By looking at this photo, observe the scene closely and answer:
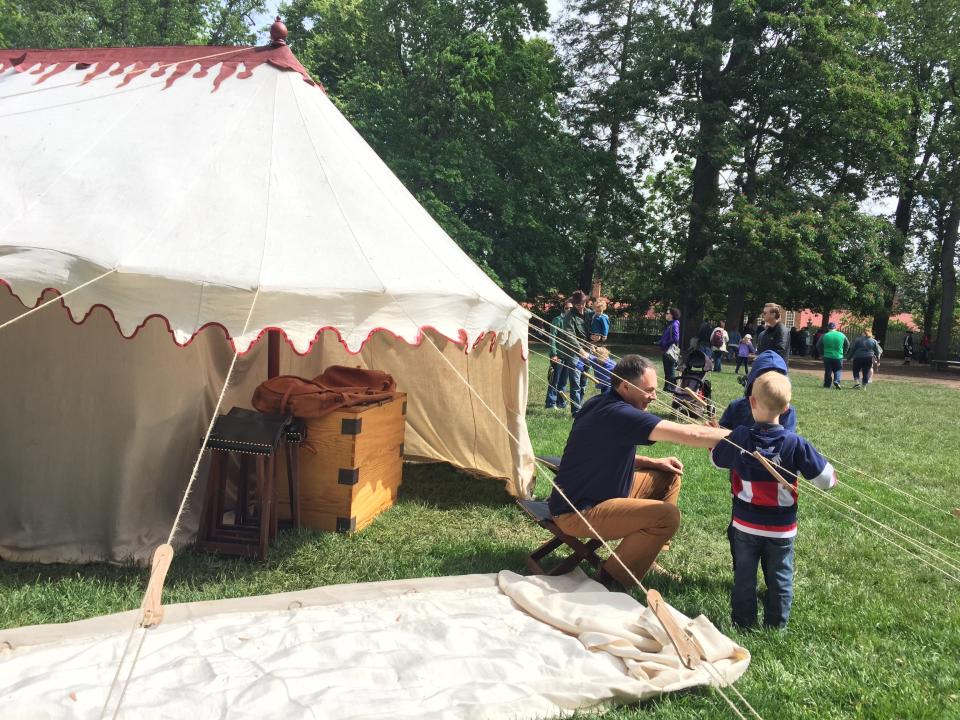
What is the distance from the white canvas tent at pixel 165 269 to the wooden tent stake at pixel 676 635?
1677 millimetres

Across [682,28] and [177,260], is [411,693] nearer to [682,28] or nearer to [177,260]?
[177,260]

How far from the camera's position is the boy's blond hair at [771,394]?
3434 mm

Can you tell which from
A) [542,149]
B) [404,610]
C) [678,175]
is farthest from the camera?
[678,175]

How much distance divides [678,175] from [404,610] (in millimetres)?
27359

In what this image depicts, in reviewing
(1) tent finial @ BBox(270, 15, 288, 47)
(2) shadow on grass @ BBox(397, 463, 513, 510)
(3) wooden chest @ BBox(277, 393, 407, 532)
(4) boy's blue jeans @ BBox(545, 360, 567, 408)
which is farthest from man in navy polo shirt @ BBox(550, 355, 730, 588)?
(4) boy's blue jeans @ BBox(545, 360, 567, 408)

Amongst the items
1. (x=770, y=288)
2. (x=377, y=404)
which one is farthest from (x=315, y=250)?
(x=770, y=288)

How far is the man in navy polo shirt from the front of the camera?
3949mm

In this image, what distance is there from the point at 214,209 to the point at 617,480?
8.52ft

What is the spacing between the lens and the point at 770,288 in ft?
76.5

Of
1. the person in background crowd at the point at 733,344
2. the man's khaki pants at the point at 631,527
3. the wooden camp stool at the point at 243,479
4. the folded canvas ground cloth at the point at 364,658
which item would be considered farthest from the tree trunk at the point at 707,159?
the folded canvas ground cloth at the point at 364,658

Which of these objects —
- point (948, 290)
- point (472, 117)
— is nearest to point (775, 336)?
point (472, 117)

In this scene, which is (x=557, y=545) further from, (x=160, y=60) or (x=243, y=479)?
(x=160, y=60)

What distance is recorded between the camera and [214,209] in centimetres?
410

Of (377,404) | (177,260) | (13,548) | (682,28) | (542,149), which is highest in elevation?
(682,28)
